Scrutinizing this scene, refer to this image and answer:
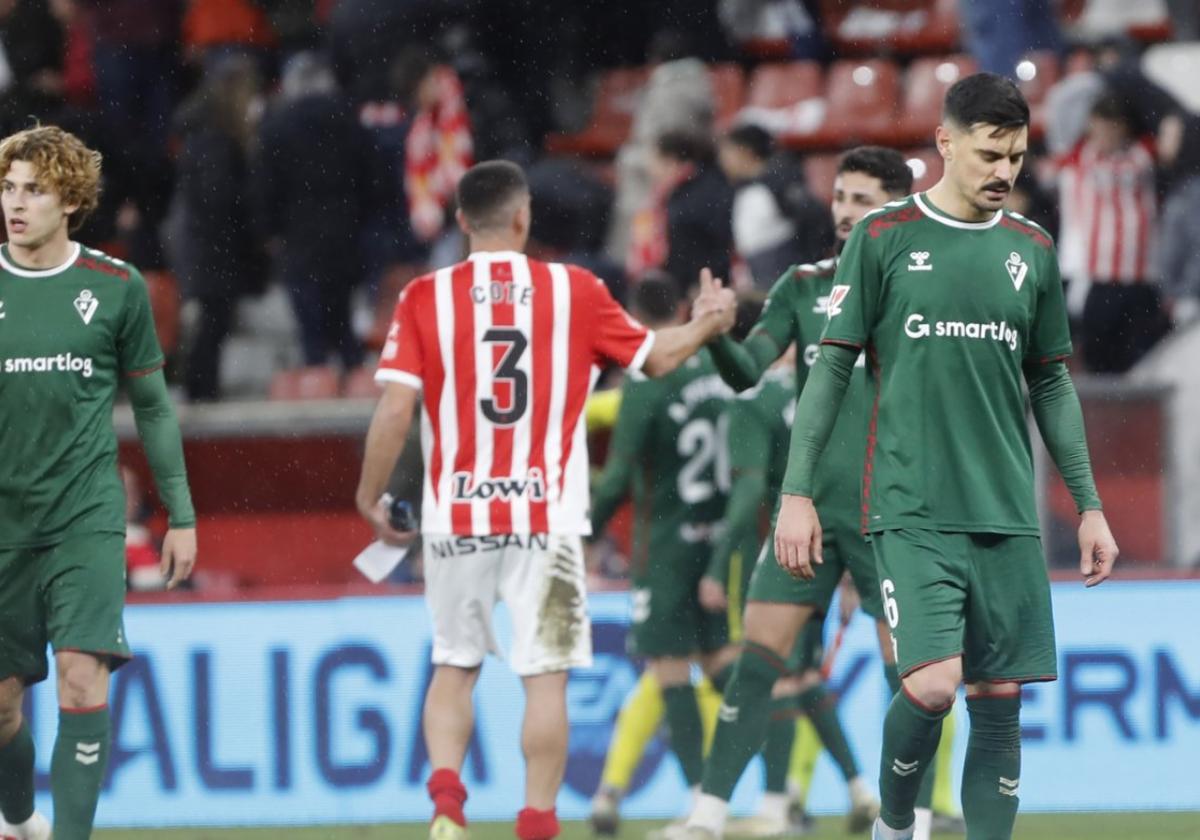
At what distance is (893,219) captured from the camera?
592 centimetres

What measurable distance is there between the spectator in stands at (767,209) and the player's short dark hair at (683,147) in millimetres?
223

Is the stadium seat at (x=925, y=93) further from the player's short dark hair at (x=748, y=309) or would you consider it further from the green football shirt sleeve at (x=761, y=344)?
the green football shirt sleeve at (x=761, y=344)

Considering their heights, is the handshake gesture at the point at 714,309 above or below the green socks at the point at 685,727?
above

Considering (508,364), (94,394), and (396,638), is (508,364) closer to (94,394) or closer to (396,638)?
(94,394)

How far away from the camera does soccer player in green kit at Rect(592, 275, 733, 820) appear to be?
9078mm

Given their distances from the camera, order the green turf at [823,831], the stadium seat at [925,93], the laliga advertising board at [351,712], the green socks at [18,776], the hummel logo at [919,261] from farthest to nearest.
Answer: the stadium seat at [925,93] < the laliga advertising board at [351,712] < the green turf at [823,831] < the green socks at [18,776] < the hummel logo at [919,261]

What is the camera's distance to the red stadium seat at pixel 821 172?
44.2 feet

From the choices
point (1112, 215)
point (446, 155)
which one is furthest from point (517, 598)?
point (446, 155)

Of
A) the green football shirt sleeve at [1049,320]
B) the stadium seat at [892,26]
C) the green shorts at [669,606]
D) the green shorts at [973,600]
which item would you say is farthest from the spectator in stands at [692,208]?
the green shorts at [973,600]

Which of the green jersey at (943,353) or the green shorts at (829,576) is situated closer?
the green jersey at (943,353)

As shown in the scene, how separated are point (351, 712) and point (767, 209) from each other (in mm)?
3552

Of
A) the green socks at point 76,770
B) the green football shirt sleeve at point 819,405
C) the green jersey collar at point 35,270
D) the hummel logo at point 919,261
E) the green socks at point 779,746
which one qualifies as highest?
the green jersey collar at point 35,270

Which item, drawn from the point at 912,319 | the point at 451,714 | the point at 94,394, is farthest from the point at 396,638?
the point at 912,319

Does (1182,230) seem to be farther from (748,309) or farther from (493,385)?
(493,385)
